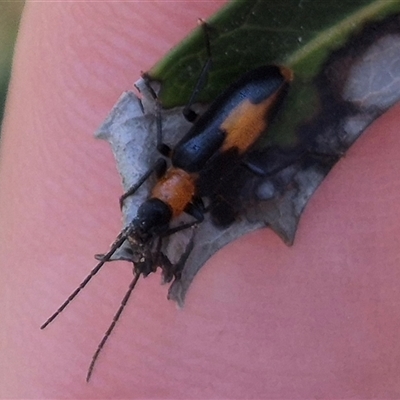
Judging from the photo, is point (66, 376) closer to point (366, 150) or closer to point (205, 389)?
point (205, 389)

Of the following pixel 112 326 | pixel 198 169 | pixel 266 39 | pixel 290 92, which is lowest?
pixel 112 326

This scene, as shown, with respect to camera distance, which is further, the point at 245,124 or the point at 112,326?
the point at 112,326

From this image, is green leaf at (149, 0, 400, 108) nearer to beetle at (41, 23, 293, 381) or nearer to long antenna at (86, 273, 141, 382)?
beetle at (41, 23, 293, 381)

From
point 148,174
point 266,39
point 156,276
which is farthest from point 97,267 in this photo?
point 266,39

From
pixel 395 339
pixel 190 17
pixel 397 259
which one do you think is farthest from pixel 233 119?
pixel 395 339

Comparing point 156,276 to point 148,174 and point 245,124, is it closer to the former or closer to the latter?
point 148,174

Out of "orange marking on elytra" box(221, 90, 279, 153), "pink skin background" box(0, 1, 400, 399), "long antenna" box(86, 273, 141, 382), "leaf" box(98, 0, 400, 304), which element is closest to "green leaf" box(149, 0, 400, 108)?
"leaf" box(98, 0, 400, 304)

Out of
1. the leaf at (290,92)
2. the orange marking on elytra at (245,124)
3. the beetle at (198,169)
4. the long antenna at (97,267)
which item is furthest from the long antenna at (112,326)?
the orange marking on elytra at (245,124)
